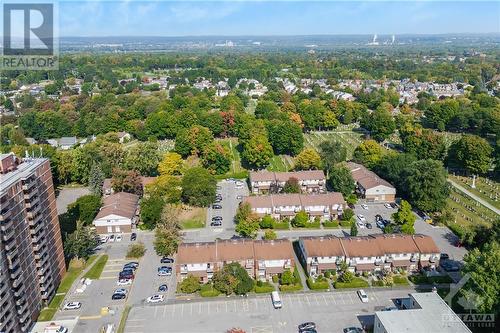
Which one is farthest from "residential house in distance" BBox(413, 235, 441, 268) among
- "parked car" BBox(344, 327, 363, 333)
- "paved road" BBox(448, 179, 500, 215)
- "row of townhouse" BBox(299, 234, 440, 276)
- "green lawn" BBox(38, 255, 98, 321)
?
"green lawn" BBox(38, 255, 98, 321)

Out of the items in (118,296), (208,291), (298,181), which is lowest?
(118,296)

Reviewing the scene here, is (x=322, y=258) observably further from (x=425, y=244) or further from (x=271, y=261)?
(x=425, y=244)

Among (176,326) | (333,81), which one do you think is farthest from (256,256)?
(333,81)

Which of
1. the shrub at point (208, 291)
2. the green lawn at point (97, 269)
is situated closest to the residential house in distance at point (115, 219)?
the green lawn at point (97, 269)

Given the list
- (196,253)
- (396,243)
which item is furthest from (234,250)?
(396,243)

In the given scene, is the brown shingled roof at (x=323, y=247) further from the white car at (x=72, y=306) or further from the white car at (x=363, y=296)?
the white car at (x=72, y=306)

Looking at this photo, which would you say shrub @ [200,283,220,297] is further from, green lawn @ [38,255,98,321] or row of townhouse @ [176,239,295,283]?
green lawn @ [38,255,98,321]

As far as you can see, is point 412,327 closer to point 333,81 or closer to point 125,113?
point 125,113

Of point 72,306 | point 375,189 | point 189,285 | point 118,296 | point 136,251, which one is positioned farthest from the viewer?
point 375,189
